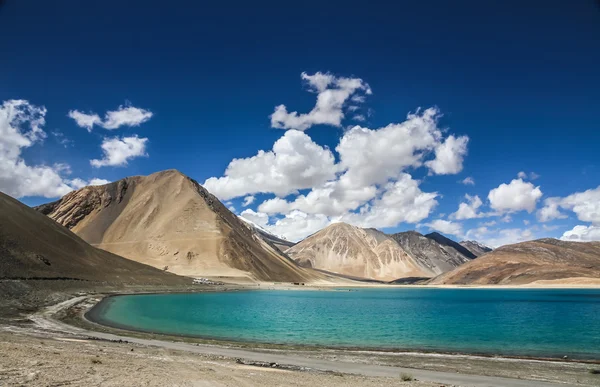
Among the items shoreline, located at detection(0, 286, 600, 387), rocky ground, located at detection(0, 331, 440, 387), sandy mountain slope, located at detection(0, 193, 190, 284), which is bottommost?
shoreline, located at detection(0, 286, 600, 387)

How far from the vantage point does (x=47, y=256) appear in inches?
3115

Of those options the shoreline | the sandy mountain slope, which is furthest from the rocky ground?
the sandy mountain slope

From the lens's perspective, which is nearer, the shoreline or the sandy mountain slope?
the shoreline

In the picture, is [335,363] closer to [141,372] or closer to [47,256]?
[141,372]

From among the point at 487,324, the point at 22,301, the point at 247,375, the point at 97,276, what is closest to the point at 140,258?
the point at 97,276

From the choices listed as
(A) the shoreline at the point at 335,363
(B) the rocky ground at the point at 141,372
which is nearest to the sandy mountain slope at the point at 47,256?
(A) the shoreline at the point at 335,363

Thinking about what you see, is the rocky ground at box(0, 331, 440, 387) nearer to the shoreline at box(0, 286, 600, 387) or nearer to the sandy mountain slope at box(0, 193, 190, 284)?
the shoreline at box(0, 286, 600, 387)

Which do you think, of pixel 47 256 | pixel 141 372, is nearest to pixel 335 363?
pixel 141 372

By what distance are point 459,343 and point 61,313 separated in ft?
124

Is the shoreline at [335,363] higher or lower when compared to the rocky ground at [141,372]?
lower

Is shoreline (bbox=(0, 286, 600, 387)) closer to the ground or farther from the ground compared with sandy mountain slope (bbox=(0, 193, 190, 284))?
closer to the ground

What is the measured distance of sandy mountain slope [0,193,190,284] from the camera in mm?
70062

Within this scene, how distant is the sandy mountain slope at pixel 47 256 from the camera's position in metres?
70.1

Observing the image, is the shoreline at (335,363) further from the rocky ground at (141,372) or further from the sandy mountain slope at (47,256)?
the sandy mountain slope at (47,256)
